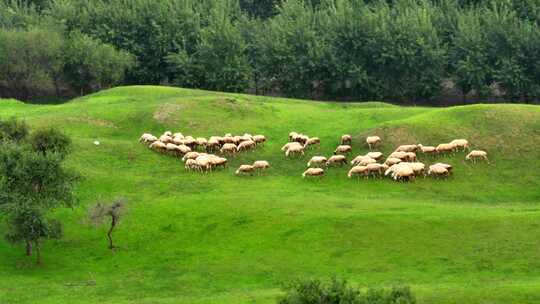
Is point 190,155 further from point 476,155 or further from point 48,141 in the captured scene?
point 476,155

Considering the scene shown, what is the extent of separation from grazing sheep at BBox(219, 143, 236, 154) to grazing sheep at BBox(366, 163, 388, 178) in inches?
447

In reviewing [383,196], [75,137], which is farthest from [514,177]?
[75,137]

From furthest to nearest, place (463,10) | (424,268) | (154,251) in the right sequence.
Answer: (463,10), (154,251), (424,268)

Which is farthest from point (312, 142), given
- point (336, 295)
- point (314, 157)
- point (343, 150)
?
point (336, 295)

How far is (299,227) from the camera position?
55781 mm

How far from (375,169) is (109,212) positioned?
18.9 m

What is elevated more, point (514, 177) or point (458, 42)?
point (458, 42)

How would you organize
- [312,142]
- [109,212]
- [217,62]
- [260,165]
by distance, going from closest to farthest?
[109,212]
[260,165]
[312,142]
[217,62]

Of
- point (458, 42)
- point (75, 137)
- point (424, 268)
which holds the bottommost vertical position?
point (424, 268)

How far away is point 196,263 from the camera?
Answer: 2092 inches

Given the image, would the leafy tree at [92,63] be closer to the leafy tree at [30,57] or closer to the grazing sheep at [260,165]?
the leafy tree at [30,57]

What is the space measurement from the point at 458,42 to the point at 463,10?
49.0 feet

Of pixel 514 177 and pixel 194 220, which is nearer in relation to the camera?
pixel 194 220

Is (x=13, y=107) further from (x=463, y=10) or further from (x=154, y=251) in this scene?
(x=463, y=10)
